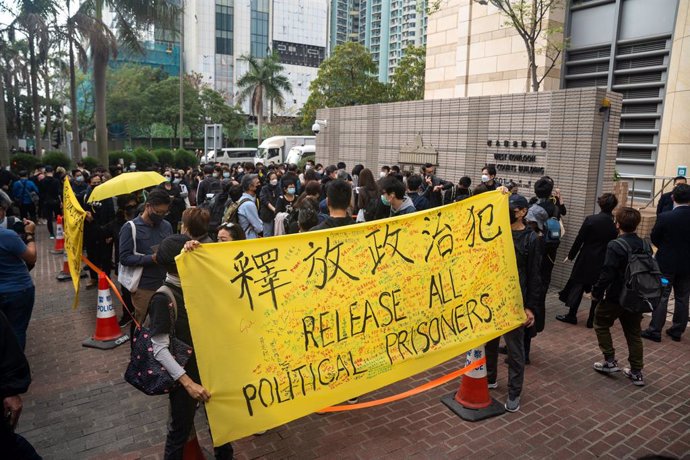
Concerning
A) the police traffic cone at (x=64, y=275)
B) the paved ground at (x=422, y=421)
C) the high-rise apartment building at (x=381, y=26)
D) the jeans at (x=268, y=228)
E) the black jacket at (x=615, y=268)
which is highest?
the high-rise apartment building at (x=381, y=26)

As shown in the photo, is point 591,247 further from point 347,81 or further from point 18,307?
point 347,81

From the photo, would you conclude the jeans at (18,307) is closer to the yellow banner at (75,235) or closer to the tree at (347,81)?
the yellow banner at (75,235)

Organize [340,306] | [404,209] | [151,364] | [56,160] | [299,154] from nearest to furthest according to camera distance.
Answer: [151,364], [340,306], [404,209], [56,160], [299,154]

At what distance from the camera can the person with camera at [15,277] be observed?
4.22 m

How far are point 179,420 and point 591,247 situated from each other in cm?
565

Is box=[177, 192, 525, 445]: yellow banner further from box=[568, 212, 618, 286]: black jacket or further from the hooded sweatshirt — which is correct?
box=[568, 212, 618, 286]: black jacket

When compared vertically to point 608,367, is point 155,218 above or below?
above

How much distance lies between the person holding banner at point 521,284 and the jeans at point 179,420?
2.82m

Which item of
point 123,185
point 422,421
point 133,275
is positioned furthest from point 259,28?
point 422,421

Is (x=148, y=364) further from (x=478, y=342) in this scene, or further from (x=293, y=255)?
(x=478, y=342)

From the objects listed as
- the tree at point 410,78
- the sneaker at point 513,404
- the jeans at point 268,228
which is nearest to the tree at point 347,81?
the tree at point 410,78

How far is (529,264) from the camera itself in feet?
14.8

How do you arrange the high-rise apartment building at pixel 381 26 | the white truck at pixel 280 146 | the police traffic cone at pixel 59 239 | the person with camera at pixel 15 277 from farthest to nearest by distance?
1. the high-rise apartment building at pixel 381 26
2. the white truck at pixel 280 146
3. the police traffic cone at pixel 59 239
4. the person with camera at pixel 15 277

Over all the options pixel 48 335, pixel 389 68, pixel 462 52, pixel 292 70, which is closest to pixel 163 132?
pixel 292 70
